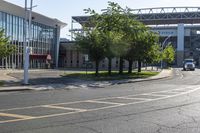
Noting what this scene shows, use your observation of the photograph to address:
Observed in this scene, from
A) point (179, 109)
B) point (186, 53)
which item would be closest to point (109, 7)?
point (179, 109)

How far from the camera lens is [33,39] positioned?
74000mm

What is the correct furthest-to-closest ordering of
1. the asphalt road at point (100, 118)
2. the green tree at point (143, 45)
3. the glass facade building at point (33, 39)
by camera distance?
the glass facade building at point (33, 39), the green tree at point (143, 45), the asphalt road at point (100, 118)

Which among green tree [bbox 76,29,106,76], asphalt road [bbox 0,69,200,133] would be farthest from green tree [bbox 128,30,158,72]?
asphalt road [bbox 0,69,200,133]

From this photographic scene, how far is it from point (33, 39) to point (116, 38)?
99.3 feet

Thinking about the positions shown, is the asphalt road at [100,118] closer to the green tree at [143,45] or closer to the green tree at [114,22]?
the green tree at [114,22]

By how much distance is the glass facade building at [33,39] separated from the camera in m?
63.7

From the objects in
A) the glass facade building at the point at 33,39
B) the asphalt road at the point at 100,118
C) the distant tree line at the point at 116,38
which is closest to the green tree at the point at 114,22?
the distant tree line at the point at 116,38

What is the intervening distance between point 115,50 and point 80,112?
109ft

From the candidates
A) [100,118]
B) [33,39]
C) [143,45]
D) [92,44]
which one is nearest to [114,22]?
[143,45]

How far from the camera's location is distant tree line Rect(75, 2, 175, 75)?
46.4 m

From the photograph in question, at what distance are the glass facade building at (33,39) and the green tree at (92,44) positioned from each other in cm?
1606

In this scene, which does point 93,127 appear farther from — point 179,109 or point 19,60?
point 19,60

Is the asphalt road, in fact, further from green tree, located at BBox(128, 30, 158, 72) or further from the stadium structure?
the stadium structure

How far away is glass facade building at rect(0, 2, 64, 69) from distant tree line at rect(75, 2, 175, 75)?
15.2 meters
